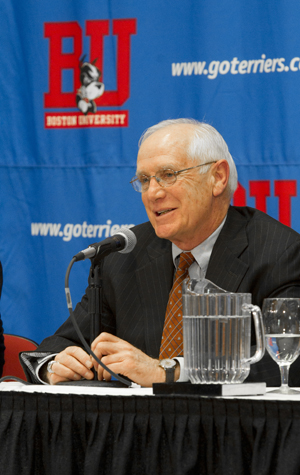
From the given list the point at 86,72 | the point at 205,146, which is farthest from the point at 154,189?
the point at 86,72

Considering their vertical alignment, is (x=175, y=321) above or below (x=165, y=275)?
below

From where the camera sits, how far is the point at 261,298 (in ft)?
6.87

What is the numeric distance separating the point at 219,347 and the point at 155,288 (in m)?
0.94

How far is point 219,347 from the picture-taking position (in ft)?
4.40

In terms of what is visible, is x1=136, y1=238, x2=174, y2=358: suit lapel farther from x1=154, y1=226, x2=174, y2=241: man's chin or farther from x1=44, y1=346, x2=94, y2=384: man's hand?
x1=44, y1=346, x2=94, y2=384: man's hand

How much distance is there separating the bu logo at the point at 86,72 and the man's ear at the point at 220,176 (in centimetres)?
117

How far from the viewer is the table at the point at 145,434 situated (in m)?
1.19

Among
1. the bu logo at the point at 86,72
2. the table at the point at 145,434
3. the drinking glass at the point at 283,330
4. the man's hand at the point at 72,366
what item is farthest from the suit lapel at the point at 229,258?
the bu logo at the point at 86,72

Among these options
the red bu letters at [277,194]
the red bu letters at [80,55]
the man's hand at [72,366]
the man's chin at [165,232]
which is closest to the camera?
the man's hand at [72,366]

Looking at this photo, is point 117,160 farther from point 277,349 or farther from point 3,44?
point 277,349

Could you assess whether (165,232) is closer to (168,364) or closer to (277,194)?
(168,364)

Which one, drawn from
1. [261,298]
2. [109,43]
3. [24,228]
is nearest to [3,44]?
[109,43]

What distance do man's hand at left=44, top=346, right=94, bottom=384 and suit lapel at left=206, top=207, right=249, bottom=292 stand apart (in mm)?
581

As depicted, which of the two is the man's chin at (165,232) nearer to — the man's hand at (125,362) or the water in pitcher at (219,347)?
the man's hand at (125,362)
